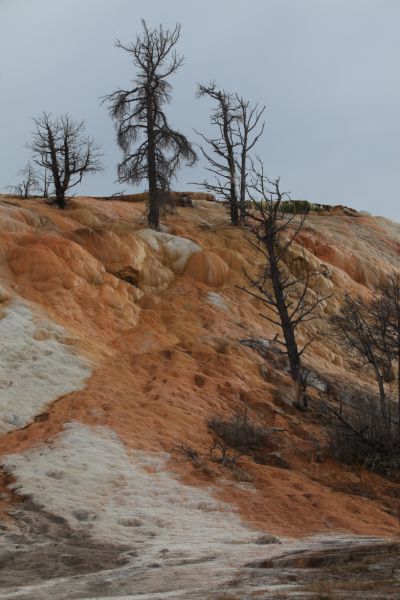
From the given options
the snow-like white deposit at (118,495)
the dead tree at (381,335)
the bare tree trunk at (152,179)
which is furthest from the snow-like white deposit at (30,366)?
the bare tree trunk at (152,179)

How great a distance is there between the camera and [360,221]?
42.0 m

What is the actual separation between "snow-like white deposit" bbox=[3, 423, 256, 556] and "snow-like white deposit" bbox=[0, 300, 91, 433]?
1.56 m

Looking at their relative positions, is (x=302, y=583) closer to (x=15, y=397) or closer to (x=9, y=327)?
(x=15, y=397)

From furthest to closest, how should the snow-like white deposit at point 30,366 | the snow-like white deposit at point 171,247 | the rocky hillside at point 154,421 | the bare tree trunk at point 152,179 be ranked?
the bare tree trunk at point 152,179 → the snow-like white deposit at point 171,247 → the snow-like white deposit at point 30,366 → the rocky hillside at point 154,421

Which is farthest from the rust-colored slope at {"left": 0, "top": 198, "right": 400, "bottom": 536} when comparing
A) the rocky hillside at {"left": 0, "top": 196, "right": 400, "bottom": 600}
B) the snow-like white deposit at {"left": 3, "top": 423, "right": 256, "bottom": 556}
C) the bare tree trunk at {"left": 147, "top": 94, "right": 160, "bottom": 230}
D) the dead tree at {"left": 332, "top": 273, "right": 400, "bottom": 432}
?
the dead tree at {"left": 332, "top": 273, "right": 400, "bottom": 432}

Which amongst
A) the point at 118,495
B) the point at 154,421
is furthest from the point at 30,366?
the point at 118,495

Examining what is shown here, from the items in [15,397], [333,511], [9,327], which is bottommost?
[333,511]

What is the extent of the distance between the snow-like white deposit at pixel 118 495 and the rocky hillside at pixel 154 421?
4 centimetres

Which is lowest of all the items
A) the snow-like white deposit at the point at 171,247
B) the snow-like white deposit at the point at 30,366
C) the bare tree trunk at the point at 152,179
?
the snow-like white deposit at the point at 30,366

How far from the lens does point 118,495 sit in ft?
34.7

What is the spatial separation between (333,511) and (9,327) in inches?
388

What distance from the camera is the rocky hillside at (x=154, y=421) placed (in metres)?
7.40

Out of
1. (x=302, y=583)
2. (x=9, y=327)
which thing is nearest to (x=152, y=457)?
(x=9, y=327)

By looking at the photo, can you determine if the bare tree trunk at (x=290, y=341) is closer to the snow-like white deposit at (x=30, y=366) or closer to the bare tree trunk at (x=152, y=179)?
the snow-like white deposit at (x=30, y=366)
